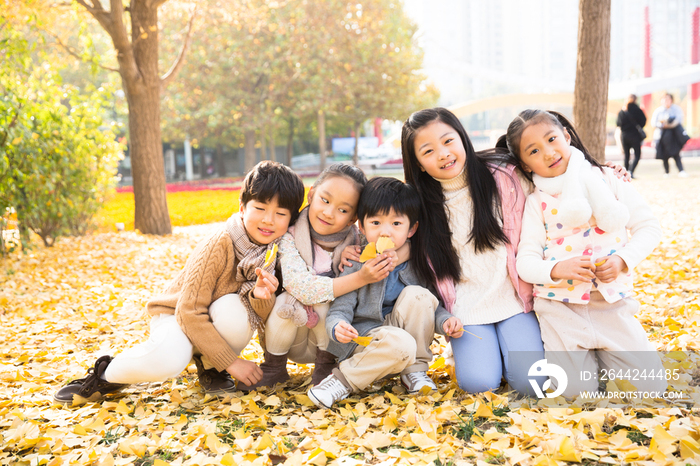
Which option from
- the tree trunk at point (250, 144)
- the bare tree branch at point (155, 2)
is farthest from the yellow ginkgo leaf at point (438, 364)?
the tree trunk at point (250, 144)

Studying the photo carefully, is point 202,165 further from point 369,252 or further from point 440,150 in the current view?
point 369,252

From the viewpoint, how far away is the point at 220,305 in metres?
2.42

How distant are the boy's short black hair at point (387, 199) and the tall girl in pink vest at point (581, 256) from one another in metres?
0.54

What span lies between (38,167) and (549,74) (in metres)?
99.1

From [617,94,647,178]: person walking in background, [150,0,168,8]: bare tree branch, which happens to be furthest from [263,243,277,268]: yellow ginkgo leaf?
[617,94,647,178]: person walking in background

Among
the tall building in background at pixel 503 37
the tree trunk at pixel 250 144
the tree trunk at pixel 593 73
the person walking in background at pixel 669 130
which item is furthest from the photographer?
the tall building in background at pixel 503 37

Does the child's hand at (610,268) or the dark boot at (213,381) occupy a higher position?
the child's hand at (610,268)

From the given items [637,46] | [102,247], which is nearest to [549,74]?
[637,46]

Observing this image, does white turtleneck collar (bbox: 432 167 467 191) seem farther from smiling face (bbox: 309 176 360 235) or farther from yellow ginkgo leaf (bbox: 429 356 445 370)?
yellow ginkgo leaf (bbox: 429 356 445 370)

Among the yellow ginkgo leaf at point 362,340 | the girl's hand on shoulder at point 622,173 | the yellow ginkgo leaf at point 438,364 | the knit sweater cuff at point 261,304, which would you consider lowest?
the yellow ginkgo leaf at point 438,364

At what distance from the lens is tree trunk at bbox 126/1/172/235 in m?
7.01

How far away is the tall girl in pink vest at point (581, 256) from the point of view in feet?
7.54

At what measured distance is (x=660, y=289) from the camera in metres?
3.71

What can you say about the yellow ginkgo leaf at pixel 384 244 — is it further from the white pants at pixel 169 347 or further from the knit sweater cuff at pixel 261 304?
the white pants at pixel 169 347
